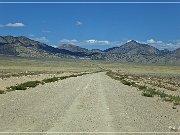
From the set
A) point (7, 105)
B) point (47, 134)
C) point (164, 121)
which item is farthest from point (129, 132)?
point (7, 105)

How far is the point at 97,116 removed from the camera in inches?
752

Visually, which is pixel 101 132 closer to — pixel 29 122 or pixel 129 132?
pixel 129 132

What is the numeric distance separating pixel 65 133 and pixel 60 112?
21.9ft

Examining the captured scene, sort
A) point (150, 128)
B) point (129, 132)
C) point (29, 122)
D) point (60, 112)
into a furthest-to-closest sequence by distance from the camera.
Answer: point (60, 112) → point (29, 122) → point (150, 128) → point (129, 132)

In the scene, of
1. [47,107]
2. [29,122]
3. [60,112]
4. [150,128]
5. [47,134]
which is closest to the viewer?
[47,134]

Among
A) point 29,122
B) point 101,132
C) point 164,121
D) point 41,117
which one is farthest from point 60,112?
point 101,132

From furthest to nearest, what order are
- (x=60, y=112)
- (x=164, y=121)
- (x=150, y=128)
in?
(x=60, y=112) → (x=164, y=121) → (x=150, y=128)

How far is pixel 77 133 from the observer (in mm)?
14117

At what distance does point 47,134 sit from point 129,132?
2.87m

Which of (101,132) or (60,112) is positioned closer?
(101,132)

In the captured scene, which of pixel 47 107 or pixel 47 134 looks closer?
pixel 47 134

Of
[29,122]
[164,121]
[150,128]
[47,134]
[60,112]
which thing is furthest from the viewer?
[60,112]

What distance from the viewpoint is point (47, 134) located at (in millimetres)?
13656

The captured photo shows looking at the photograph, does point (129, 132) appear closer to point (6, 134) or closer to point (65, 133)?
point (65, 133)
